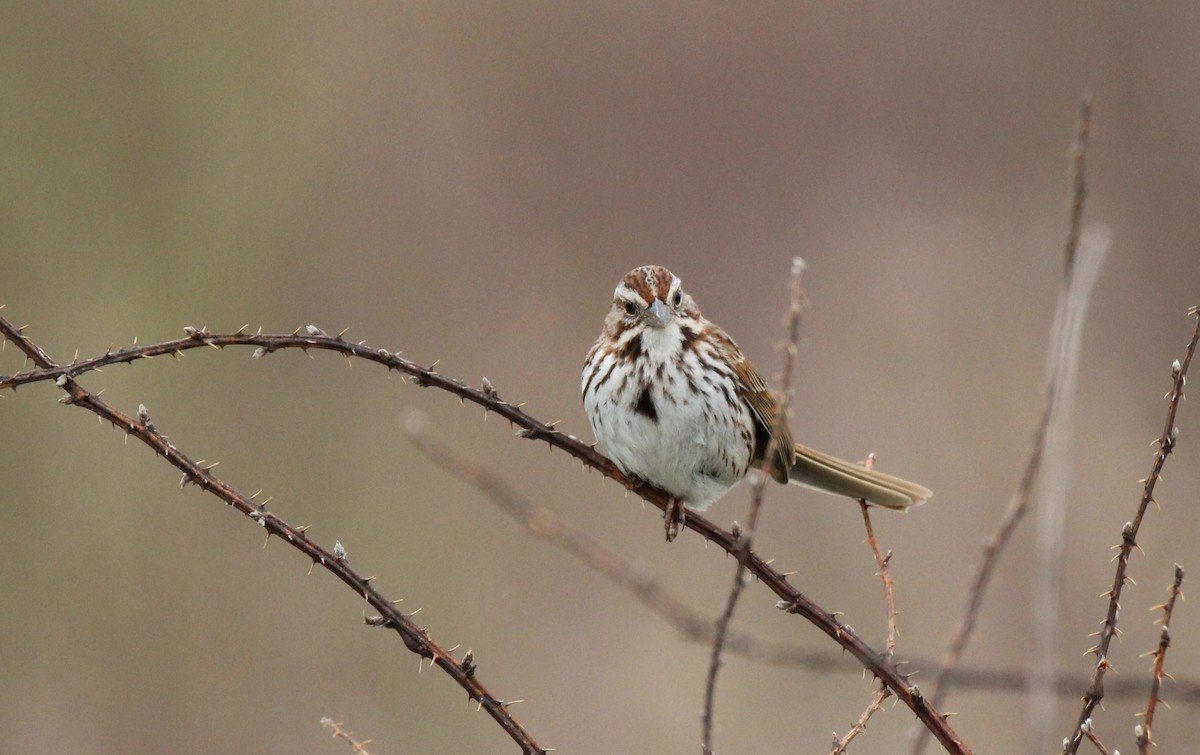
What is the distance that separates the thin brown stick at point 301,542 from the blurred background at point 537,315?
4035mm

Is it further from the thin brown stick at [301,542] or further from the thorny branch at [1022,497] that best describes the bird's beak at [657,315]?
the thorny branch at [1022,497]

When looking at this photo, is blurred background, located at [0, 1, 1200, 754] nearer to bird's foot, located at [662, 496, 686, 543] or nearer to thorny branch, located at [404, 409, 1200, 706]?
bird's foot, located at [662, 496, 686, 543]

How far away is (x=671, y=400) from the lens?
4.25 meters

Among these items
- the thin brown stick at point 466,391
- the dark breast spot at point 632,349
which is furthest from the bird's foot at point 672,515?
the thin brown stick at point 466,391

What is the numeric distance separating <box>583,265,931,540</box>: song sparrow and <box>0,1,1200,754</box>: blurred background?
6.77 feet

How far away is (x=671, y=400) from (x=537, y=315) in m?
3.32

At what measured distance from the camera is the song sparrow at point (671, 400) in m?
4.23

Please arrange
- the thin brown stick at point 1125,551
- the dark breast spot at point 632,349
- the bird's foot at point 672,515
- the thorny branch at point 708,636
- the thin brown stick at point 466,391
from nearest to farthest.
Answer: the thorny branch at point 708,636 < the thin brown stick at point 1125,551 < the thin brown stick at point 466,391 < the bird's foot at point 672,515 < the dark breast spot at point 632,349

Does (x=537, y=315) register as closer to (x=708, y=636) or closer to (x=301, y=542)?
(x=301, y=542)

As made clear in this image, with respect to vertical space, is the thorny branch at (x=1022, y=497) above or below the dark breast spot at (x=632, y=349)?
below

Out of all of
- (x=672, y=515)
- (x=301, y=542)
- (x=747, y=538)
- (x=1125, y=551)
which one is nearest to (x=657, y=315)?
(x=672, y=515)

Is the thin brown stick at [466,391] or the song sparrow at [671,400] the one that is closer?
the thin brown stick at [466,391]

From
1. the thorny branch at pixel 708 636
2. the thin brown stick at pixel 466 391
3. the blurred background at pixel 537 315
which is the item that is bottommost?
the thorny branch at pixel 708 636

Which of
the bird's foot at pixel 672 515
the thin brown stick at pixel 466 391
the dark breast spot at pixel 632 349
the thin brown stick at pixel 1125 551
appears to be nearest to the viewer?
the thin brown stick at pixel 1125 551
